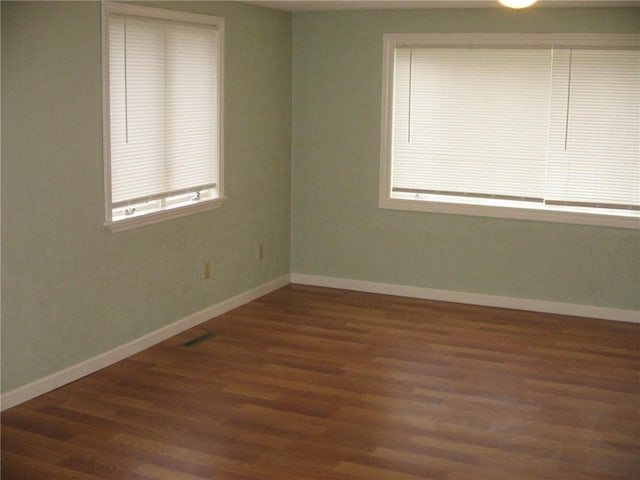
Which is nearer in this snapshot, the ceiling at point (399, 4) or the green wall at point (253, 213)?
the green wall at point (253, 213)

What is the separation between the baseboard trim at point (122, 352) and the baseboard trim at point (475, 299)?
45cm

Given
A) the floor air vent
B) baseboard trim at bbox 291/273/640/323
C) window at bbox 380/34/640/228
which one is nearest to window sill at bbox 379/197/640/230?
window at bbox 380/34/640/228

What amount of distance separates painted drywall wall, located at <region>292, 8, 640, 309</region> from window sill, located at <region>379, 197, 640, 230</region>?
49 millimetres

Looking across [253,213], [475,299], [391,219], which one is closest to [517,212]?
[475,299]

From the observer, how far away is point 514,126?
6.20m

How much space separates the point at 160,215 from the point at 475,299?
2.63m

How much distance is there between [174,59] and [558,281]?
3.24m

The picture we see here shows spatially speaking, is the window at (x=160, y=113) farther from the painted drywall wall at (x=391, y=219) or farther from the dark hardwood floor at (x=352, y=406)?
the painted drywall wall at (x=391, y=219)

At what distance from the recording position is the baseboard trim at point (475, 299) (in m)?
6.11

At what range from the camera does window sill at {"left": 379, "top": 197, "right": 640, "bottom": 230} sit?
5988 millimetres

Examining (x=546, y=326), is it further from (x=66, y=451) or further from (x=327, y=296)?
(x=66, y=451)

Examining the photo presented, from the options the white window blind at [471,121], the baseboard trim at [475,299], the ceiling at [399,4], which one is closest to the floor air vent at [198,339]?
the baseboard trim at [475,299]

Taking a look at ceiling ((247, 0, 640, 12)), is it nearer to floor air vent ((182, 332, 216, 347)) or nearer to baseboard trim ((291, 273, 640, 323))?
baseboard trim ((291, 273, 640, 323))

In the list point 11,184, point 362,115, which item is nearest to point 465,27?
point 362,115
